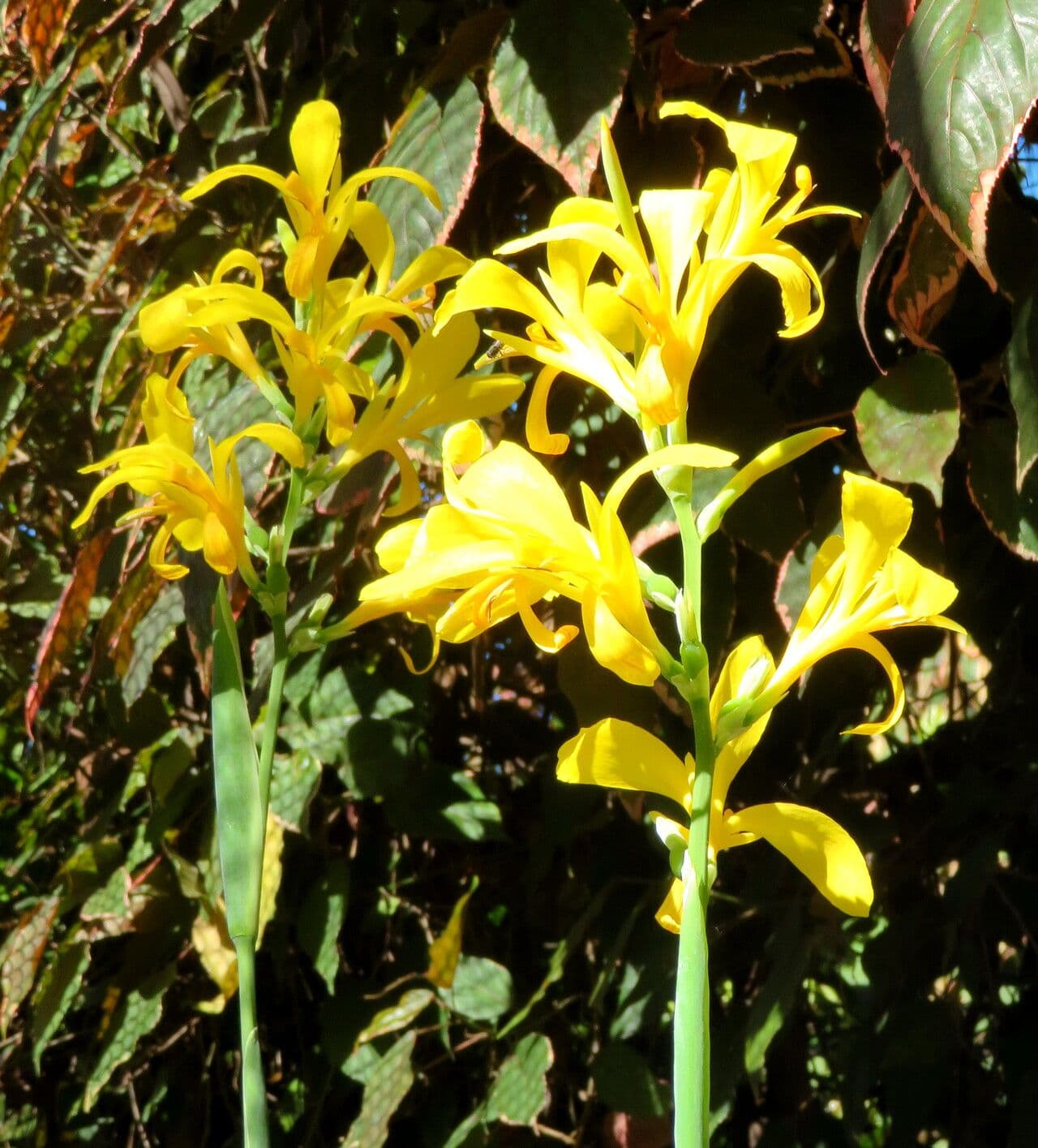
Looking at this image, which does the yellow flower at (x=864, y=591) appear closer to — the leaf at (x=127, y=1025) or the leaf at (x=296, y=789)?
the leaf at (x=296, y=789)

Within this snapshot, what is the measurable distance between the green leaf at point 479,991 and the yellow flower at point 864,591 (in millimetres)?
674

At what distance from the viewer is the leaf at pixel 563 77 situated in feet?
2.34

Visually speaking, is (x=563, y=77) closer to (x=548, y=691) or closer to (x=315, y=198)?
(x=315, y=198)

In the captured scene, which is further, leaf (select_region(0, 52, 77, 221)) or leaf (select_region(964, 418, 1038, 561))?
leaf (select_region(0, 52, 77, 221))

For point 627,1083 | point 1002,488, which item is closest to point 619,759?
point 1002,488

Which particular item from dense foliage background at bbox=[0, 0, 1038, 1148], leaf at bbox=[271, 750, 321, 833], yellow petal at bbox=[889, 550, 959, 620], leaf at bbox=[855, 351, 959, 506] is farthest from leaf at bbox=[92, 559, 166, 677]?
yellow petal at bbox=[889, 550, 959, 620]

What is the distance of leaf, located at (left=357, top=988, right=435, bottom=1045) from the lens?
38.6 inches

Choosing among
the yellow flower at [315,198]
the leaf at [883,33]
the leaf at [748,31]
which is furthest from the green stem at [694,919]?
the leaf at [748,31]

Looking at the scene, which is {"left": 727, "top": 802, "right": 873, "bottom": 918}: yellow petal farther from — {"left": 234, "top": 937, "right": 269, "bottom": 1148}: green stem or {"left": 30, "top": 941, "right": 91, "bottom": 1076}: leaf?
{"left": 30, "top": 941, "right": 91, "bottom": 1076}: leaf

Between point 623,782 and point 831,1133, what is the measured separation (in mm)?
836

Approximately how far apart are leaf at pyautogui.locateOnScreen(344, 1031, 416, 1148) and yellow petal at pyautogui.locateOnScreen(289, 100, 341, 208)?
27.3 inches

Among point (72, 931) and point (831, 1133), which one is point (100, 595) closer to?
point (72, 931)

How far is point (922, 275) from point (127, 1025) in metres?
0.93

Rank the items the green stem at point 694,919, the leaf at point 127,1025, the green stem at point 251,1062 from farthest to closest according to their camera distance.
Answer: the leaf at point 127,1025, the green stem at point 251,1062, the green stem at point 694,919
